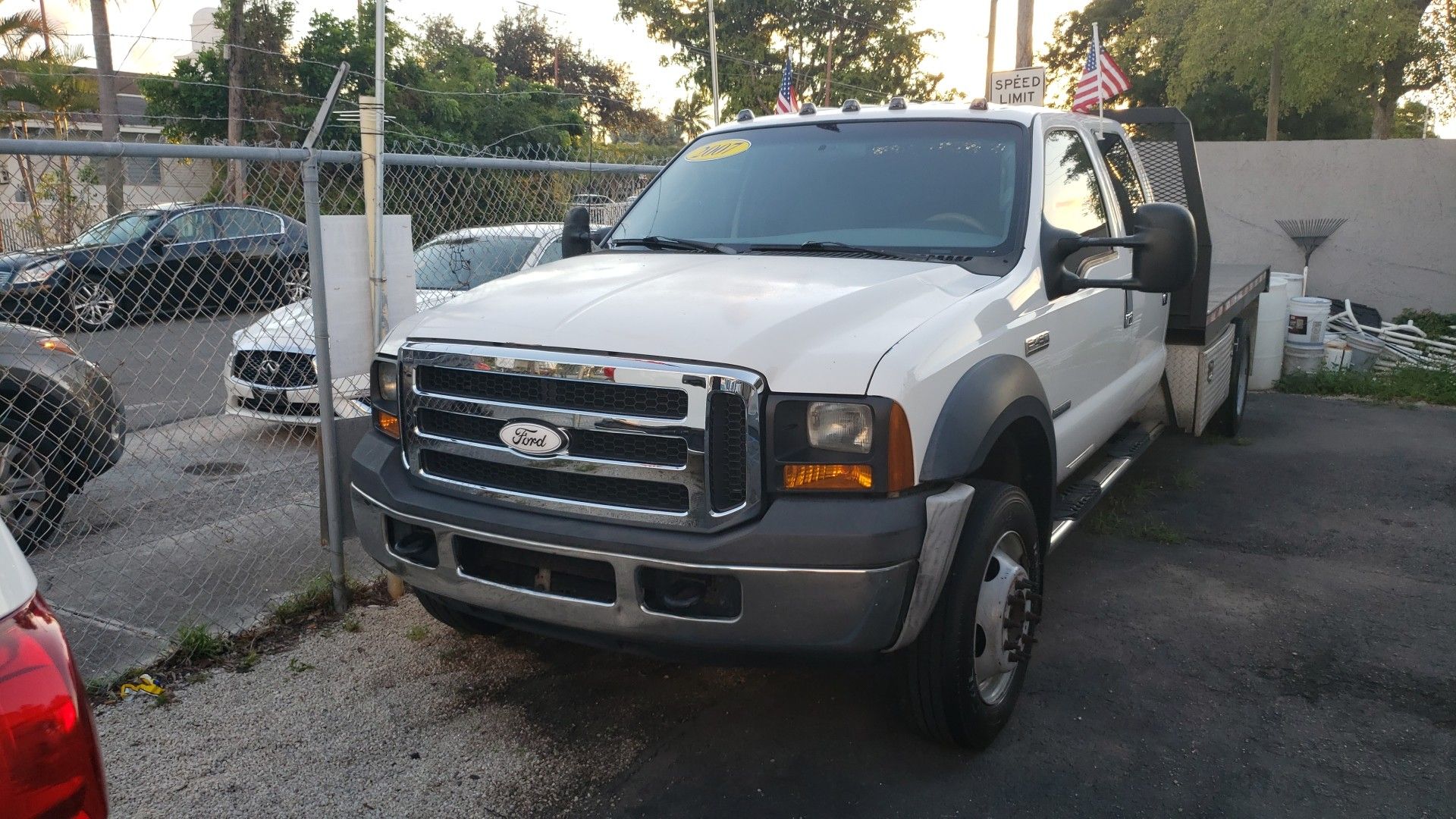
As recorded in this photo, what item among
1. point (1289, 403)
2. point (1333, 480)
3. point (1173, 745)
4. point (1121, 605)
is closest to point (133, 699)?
point (1173, 745)

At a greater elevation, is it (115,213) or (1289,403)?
(115,213)

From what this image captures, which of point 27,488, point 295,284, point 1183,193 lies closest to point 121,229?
point 295,284

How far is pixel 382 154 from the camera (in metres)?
4.53

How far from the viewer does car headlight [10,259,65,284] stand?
3805 mm

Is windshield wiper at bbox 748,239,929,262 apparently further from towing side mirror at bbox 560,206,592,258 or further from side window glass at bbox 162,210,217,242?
side window glass at bbox 162,210,217,242

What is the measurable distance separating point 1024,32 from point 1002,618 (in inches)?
553

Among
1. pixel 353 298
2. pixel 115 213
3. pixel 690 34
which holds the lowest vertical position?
pixel 353 298

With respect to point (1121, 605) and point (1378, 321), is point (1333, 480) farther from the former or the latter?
point (1378, 321)

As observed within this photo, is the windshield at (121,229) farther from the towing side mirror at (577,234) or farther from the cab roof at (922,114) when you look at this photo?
the cab roof at (922,114)

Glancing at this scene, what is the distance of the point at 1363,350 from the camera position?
Result: 424 inches

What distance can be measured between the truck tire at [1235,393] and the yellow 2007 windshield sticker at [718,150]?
430 cm

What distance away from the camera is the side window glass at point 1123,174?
5238 millimetres

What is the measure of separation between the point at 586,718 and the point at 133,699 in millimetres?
1594

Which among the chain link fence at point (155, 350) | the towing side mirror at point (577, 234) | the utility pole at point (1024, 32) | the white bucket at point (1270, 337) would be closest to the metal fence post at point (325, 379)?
the chain link fence at point (155, 350)
